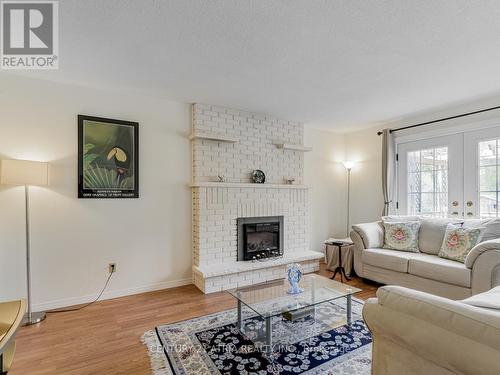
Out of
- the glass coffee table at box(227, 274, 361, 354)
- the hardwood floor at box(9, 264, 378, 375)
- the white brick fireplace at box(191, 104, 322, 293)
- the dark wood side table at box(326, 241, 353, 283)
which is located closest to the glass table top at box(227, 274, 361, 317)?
the glass coffee table at box(227, 274, 361, 354)

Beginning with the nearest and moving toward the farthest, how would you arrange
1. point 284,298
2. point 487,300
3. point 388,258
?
1. point 487,300
2. point 284,298
3. point 388,258

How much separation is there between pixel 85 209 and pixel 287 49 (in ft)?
8.78

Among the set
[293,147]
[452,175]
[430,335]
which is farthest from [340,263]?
[430,335]

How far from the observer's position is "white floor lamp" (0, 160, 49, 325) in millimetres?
2443

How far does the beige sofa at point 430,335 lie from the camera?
96 cm

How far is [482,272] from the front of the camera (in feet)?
8.44

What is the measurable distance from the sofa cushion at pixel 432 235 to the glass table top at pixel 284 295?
156 centimetres

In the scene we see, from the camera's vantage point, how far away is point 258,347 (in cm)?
210

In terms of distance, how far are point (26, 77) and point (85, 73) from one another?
633 mm

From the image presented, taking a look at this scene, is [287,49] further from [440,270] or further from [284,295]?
[440,270]

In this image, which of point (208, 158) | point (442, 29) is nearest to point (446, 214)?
point (442, 29)

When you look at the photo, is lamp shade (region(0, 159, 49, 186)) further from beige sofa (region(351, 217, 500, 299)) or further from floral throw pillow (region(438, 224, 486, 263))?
floral throw pillow (region(438, 224, 486, 263))

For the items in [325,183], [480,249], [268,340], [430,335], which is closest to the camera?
[430,335]

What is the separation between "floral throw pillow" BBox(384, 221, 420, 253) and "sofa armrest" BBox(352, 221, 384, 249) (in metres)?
0.09
